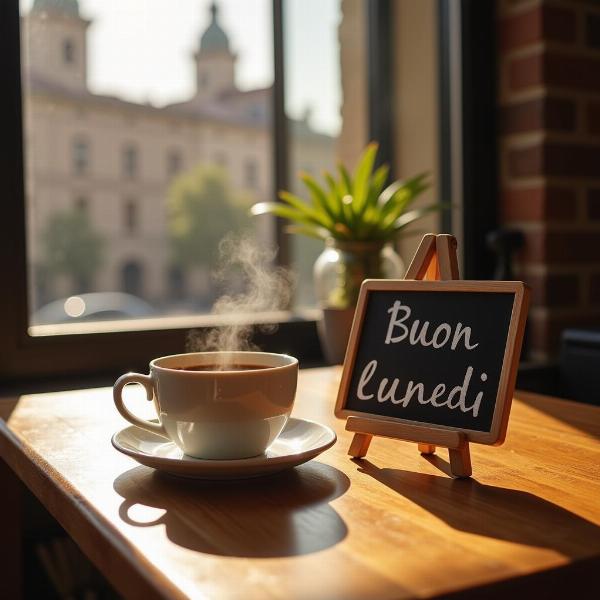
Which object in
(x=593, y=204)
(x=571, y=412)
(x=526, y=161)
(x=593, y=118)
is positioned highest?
(x=593, y=118)

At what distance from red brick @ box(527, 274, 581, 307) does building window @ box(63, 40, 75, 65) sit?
1.14 meters

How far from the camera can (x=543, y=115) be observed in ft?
5.95

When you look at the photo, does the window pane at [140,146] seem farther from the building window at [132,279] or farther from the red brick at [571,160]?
the red brick at [571,160]

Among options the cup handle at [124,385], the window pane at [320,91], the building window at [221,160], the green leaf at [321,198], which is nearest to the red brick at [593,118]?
the window pane at [320,91]

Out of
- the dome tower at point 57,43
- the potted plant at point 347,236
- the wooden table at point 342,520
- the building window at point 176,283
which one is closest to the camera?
the wooden table at point 342,520

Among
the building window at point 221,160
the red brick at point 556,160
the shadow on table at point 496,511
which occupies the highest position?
the building window at point 221,160

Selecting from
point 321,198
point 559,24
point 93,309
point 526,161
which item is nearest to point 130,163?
point 93,309

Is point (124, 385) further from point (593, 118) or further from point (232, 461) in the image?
point (593, 118)

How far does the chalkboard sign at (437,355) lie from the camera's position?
30.0 inches

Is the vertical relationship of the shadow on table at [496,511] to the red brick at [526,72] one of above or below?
below

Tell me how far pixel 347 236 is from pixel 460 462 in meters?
0.88

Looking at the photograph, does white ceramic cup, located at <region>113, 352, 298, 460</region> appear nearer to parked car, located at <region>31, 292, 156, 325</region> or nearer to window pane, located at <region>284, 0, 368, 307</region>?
parked car, located at <region>31, 292, 156, 325</region>

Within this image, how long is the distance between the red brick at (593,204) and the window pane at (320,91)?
0.58 m

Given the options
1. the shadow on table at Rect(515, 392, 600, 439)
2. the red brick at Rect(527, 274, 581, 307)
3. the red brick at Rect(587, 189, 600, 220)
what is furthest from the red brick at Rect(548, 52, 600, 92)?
the shadow on table at Rect(515, 392, 600, 439)
